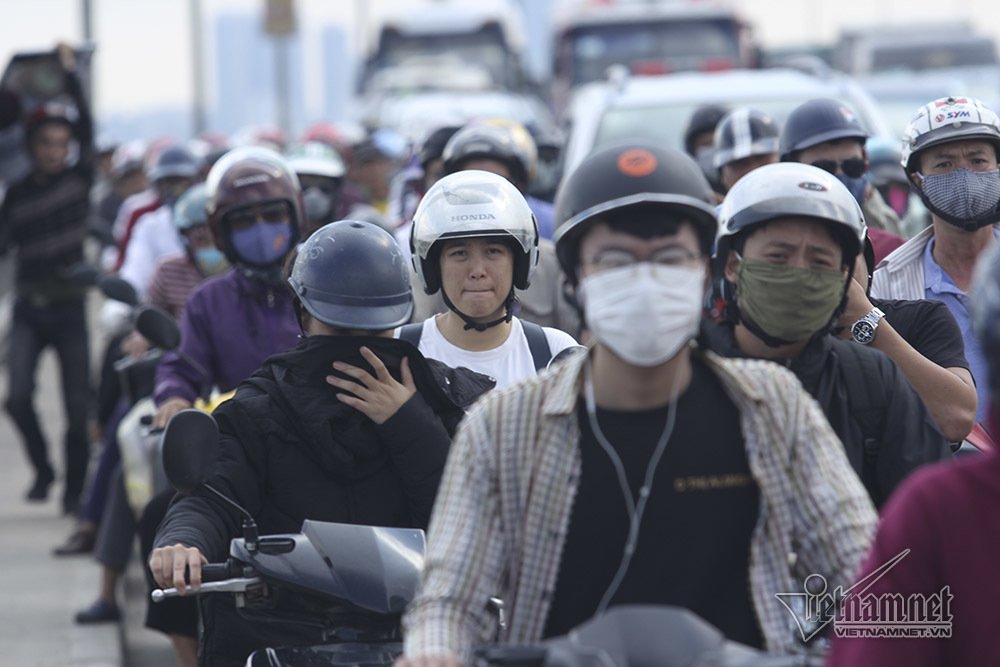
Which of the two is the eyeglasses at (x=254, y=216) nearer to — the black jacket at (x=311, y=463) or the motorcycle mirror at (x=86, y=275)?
the black jacket at (x=311, y=463)

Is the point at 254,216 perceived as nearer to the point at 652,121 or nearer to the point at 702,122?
the point at 702,122

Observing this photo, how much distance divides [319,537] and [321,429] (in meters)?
0.45

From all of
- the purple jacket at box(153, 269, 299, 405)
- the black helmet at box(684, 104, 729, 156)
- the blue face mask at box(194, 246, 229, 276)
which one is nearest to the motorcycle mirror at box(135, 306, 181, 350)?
the purple jacket at box(153, 269, 299, 405)

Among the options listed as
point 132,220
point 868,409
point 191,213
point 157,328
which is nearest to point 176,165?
point 132,220

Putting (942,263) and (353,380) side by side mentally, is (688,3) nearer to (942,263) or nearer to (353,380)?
(942,263)

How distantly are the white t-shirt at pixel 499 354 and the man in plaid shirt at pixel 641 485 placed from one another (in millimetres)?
2181

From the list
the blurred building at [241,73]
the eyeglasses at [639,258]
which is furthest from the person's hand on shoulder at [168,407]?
the blurred building at [241,73]

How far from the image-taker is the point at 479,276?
226 inches

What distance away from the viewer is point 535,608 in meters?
3.32

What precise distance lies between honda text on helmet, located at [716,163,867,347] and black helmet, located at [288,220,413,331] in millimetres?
969

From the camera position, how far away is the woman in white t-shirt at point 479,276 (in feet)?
18.6

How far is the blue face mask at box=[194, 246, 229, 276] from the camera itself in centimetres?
881

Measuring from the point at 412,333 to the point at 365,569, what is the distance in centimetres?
151

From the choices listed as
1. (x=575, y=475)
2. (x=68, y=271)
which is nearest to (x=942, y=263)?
(x=575, y=475)
